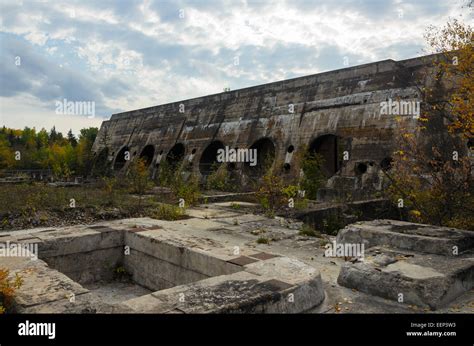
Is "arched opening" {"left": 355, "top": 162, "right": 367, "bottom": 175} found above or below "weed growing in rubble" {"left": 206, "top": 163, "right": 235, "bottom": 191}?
above

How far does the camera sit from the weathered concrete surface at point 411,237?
14.6ft

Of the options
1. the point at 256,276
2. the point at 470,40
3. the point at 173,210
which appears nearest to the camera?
the point at 256,276

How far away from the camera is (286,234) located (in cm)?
664

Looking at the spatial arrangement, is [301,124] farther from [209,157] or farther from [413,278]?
→ [413,278]

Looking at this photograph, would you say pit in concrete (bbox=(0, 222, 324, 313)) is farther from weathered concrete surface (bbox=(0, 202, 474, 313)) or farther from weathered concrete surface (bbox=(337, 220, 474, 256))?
weathered concrete surface (bbox=(337, 220, 474, 256))

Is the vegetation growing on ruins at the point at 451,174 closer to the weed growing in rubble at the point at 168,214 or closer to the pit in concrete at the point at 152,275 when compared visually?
the pit in concrete at the point at 152,275

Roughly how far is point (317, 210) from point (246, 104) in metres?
10.4

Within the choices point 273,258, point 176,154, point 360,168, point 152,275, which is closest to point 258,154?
point 360,168

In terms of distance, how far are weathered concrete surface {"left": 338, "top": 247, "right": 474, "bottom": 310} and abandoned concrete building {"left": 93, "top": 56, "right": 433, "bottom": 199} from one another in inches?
256

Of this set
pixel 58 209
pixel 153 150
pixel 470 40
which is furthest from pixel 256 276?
pixel 153 150

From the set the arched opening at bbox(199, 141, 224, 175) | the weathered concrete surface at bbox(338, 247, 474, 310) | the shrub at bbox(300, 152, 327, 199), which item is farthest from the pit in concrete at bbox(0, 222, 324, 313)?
the arched opening at bbox(199, 141, 224, 175)

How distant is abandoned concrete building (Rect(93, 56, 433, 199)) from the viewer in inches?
479

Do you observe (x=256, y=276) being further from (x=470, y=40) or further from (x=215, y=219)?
(x=470, y=40)
